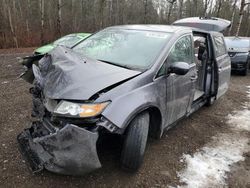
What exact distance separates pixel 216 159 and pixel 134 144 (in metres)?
1.47

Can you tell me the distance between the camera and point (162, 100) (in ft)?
10.3

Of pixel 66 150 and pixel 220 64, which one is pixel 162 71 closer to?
pixel 66 150

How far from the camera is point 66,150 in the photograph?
2.33m

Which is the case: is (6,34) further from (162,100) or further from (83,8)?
(162,100)

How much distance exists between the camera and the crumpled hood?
249 cm

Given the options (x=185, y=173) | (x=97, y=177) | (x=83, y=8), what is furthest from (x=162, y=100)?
(x=83, y=8)

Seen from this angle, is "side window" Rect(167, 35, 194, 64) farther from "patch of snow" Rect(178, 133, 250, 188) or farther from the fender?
"patch of snow" Rect(178, 133, 250, 188)

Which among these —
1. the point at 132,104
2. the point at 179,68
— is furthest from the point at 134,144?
the point at 179,68

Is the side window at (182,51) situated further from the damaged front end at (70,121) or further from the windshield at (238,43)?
the windshield at (238,43)

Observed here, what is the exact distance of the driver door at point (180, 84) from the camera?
3348mm

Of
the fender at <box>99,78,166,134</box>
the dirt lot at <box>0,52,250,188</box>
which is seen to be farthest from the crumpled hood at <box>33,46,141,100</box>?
the dirt lot at <box>0,52,250,188</box>

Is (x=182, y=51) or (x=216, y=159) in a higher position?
(x=182, y=51)

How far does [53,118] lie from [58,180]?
0.76m

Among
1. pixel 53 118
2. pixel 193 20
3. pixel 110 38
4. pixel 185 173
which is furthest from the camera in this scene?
pixel 193 20
